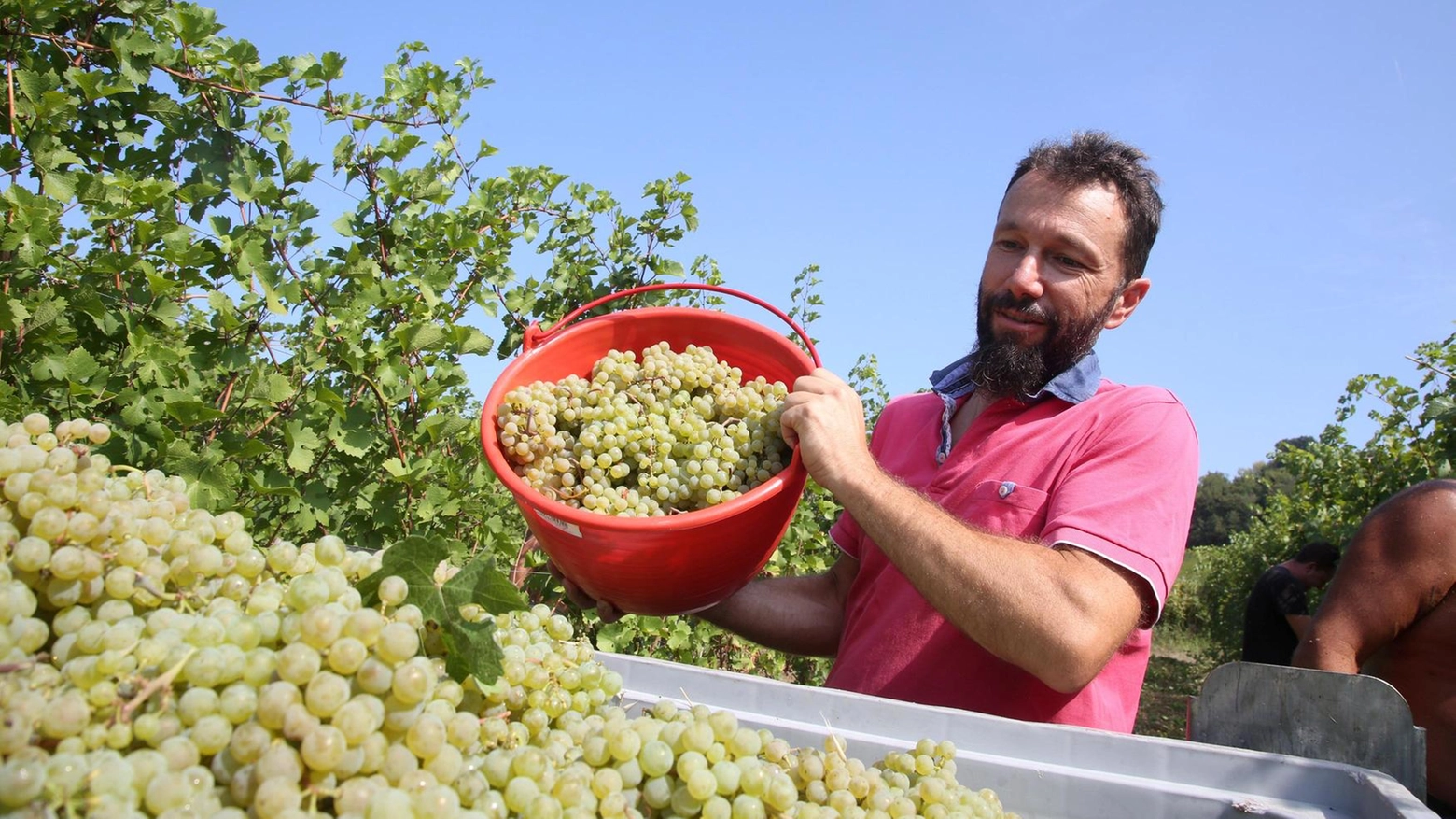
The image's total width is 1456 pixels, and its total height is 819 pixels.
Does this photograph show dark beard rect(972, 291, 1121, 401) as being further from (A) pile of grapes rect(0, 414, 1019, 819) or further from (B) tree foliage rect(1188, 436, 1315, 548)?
(B) tree foliage rect(1188, 436, 1315, 548)

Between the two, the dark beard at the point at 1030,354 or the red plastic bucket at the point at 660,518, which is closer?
the red plastic bucket at the point at 660,518

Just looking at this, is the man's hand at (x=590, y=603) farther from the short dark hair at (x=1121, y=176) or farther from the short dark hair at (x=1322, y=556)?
the short dark hair at (x=1322, y=556)

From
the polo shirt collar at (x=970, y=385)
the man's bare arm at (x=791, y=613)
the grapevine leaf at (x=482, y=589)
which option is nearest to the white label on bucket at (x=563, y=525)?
the grapevine leaf at (x=482, y=589)

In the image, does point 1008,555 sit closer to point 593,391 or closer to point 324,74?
point 593,391

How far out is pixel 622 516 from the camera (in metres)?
1.54

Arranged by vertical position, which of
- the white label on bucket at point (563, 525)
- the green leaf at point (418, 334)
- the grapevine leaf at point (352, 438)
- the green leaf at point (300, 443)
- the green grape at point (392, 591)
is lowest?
the green grape at point (392, 591)

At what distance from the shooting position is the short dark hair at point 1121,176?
88.7 inches

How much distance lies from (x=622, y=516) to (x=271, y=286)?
1.41 metres

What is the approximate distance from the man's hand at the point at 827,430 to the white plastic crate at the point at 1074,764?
47 centimetres

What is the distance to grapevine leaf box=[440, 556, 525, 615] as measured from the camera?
932 millimetres

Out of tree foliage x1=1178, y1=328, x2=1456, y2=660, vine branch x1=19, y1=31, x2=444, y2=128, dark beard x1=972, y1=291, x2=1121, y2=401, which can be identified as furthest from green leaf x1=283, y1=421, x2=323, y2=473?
tree foliage x1=1178, y1=328, x2=1456, y2=660

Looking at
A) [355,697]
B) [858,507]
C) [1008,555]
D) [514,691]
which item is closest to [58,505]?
[355,697]

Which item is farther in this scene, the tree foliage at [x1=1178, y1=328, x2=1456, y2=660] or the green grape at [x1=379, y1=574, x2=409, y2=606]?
the tree foliage at [x1=1178, y1=328, x2=1456, y2=660]

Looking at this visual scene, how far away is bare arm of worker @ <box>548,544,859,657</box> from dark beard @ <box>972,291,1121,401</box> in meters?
0.66
